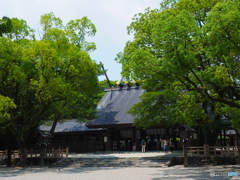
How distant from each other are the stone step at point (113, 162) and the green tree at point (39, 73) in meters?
3.28

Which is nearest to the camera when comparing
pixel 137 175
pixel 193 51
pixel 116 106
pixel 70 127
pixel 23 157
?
pixel 193 51

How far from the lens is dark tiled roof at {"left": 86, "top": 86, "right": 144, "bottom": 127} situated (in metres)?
28.5

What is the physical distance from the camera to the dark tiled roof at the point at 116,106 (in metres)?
28.5

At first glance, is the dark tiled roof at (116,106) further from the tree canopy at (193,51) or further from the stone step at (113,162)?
the tree canopy at (193,51)

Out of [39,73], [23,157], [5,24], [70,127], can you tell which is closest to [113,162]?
[23,157]

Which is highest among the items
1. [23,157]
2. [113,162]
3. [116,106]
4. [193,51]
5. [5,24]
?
[5,24]

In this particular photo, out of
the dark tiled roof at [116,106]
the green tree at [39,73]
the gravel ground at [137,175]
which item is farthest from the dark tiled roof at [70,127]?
the gravel ground at [137,175]

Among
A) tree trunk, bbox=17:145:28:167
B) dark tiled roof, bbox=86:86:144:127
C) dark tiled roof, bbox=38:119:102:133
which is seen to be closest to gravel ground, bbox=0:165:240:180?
tree trunk, bbox=17:145:28:167

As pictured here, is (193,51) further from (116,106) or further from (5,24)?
(116,106)

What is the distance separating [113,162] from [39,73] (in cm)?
810

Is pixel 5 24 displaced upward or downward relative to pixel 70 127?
upward

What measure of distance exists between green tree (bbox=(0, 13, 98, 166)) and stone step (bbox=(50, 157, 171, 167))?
10.8 feet

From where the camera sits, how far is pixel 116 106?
3136cm

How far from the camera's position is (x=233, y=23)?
11.5 m
